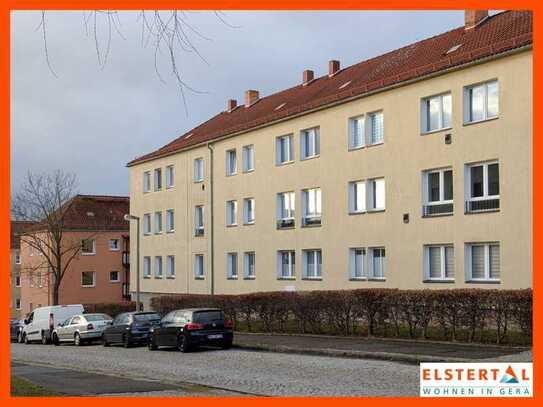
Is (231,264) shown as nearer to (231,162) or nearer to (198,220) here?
(198,220)

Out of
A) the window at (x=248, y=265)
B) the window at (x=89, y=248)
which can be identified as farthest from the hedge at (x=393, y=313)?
the window at (x=89, y=248)

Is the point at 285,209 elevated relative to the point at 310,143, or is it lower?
lower

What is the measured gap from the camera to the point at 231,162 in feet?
140

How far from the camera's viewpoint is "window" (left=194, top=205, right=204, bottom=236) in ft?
148

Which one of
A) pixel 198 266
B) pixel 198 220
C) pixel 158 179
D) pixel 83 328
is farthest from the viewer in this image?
pixel 158 179

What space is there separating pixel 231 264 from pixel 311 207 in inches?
309

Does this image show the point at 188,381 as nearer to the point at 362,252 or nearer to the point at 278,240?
the point at 362,252

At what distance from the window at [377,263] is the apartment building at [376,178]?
0.07 metres

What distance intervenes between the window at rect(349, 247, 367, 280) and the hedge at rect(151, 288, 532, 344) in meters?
4.02

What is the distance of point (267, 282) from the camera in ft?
125

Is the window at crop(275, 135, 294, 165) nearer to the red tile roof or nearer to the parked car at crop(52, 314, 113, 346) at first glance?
the red tile roof

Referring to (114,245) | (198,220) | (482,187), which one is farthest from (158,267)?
(482,187)

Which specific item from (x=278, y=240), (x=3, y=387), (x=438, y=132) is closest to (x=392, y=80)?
(x=438, y=132)

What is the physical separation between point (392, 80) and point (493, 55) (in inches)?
202
